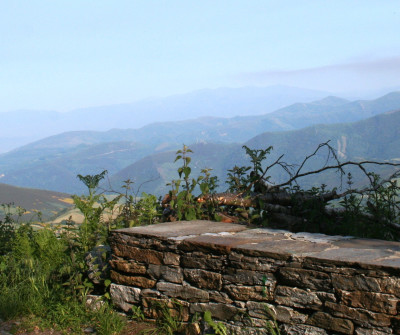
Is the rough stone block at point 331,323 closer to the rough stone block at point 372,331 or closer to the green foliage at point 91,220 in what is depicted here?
the rough stone block at point 372,331

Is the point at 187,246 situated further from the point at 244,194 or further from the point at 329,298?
the point at 244,194

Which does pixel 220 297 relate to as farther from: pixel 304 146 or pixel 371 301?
pixel 304 146

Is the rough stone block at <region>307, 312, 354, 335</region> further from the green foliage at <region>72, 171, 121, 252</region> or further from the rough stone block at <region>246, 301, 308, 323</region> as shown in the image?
the green foliage at <region>72, 171, 121, 252</region>

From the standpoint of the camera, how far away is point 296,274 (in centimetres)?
393

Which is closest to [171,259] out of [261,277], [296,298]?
[261,277]

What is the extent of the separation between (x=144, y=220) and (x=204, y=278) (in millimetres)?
2116

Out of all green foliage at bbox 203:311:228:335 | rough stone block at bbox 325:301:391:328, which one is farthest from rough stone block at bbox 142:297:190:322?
rough stone block at bbox 325:301:391:328

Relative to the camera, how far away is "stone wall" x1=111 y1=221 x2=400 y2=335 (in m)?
3.63

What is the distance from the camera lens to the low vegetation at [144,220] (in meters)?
5.20

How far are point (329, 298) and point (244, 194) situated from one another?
276 centimetres

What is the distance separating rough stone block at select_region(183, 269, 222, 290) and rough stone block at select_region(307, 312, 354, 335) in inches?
34.2

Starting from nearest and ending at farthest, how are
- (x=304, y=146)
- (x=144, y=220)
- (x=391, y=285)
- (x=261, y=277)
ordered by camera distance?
(x=391, y=285), (x=261, y=277), (x=144, y=220), (x=304, y=146)

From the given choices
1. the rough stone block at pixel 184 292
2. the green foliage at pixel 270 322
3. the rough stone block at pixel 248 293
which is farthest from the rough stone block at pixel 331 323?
the rough stone block at pixel 184 292

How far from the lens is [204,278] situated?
4418 mm
